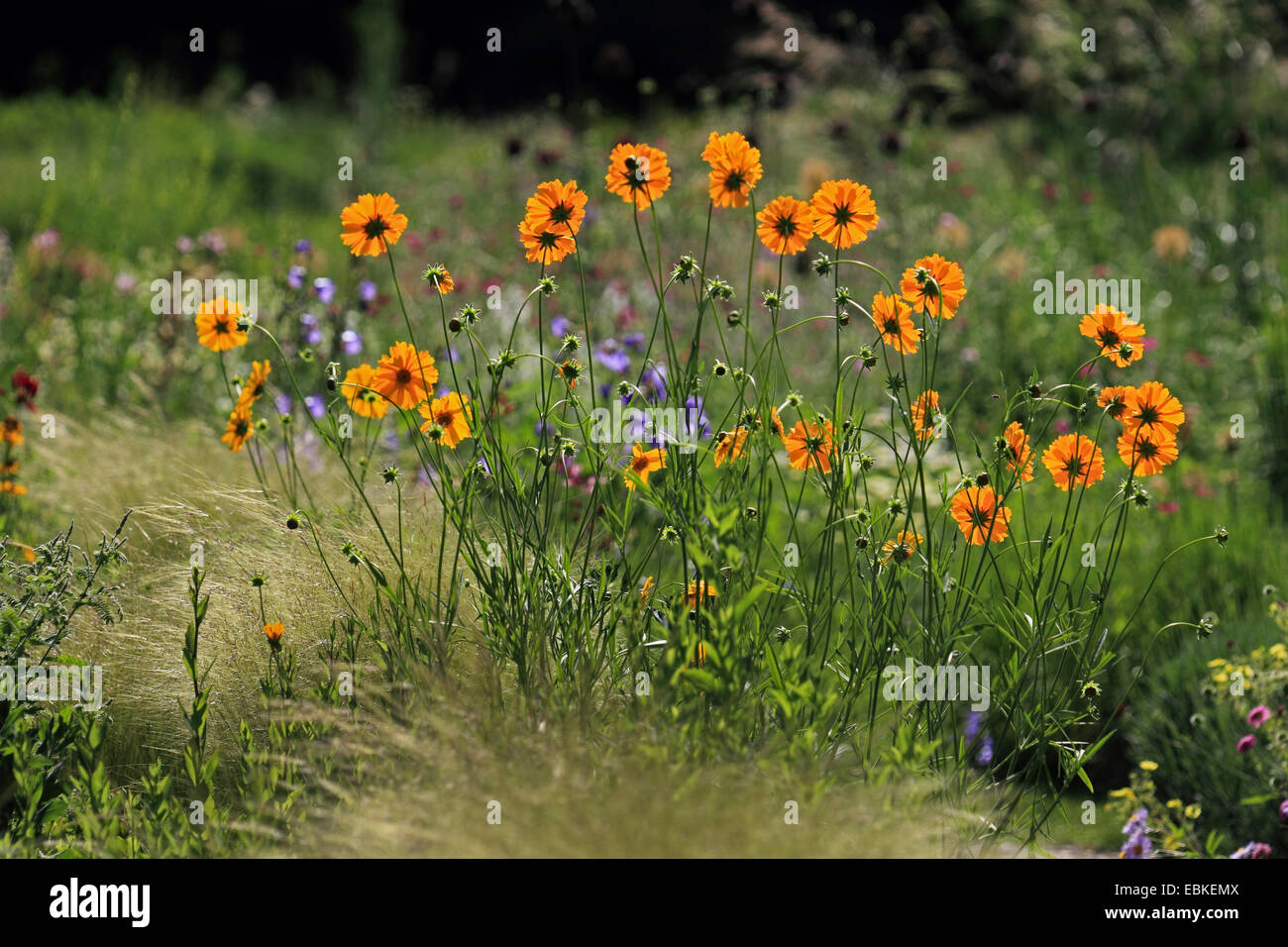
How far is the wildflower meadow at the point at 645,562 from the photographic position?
206cm

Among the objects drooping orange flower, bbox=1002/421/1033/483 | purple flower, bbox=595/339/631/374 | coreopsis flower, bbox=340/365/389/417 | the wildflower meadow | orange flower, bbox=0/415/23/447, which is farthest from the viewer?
purple flower, bbox=595/339/631/374

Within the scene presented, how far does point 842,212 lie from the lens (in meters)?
2.30

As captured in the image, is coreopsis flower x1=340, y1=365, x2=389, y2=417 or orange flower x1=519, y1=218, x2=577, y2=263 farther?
coreopsis flower x1=340, y1=365, x2=389, y2=417

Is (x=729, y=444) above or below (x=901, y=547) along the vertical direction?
above

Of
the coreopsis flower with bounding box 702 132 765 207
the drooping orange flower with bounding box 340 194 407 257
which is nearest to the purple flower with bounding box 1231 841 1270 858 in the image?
the coreopsis flower with bounding box 702 132 765 207

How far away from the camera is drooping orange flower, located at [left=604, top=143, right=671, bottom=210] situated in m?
2.24

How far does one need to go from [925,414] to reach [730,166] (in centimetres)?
60

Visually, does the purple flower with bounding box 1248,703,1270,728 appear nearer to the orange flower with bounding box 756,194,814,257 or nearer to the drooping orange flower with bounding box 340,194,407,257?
the orange flower with bounding box 756,194,814,257

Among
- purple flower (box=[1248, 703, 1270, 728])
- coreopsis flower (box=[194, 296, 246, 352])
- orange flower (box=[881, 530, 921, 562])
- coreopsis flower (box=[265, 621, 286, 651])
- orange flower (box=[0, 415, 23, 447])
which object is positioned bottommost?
purple flower (box=[1248, 703, 1270, 728])

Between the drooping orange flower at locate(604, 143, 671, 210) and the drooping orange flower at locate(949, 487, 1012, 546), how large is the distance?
2.70 ft

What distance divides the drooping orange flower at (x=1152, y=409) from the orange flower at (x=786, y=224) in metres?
0.69

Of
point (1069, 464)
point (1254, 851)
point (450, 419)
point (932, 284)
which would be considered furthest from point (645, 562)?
point (1254, 851)

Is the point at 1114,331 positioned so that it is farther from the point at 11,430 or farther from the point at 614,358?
the point at 11,430
